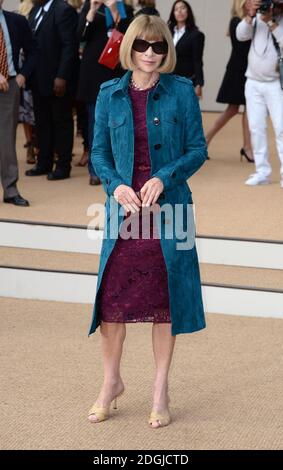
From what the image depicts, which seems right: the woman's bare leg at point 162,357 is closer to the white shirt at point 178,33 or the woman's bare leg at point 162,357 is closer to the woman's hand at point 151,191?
the woman's hand at point 151,191

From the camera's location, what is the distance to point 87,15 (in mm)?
7270

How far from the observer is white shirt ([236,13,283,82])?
718 cm

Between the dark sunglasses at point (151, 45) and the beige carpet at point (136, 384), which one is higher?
the dark sunglasses at point (151, 45)

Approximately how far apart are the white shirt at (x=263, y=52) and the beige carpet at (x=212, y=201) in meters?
0.83

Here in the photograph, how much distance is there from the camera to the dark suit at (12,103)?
262 inches

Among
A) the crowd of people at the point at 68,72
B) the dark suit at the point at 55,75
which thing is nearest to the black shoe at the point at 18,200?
the crowd of people at the point at 68,72

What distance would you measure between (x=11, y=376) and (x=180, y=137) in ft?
3.88

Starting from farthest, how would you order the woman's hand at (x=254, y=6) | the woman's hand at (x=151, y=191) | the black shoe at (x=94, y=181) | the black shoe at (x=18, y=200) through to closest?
the black shoe at (x=94, y=181)
the woman's hand at (x=254, y=6)
the black shoe at (x=18, y=200)
the woman's hand at (x=151, y=191)

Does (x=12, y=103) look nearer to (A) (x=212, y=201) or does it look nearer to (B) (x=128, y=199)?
(A) (x=212, y=201)

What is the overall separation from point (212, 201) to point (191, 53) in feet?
6.36

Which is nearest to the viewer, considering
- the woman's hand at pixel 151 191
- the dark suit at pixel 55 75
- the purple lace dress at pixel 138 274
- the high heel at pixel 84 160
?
the woman's hand at pixel 151 191

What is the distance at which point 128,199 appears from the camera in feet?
10.8

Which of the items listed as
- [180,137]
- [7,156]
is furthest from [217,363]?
[7,156]
